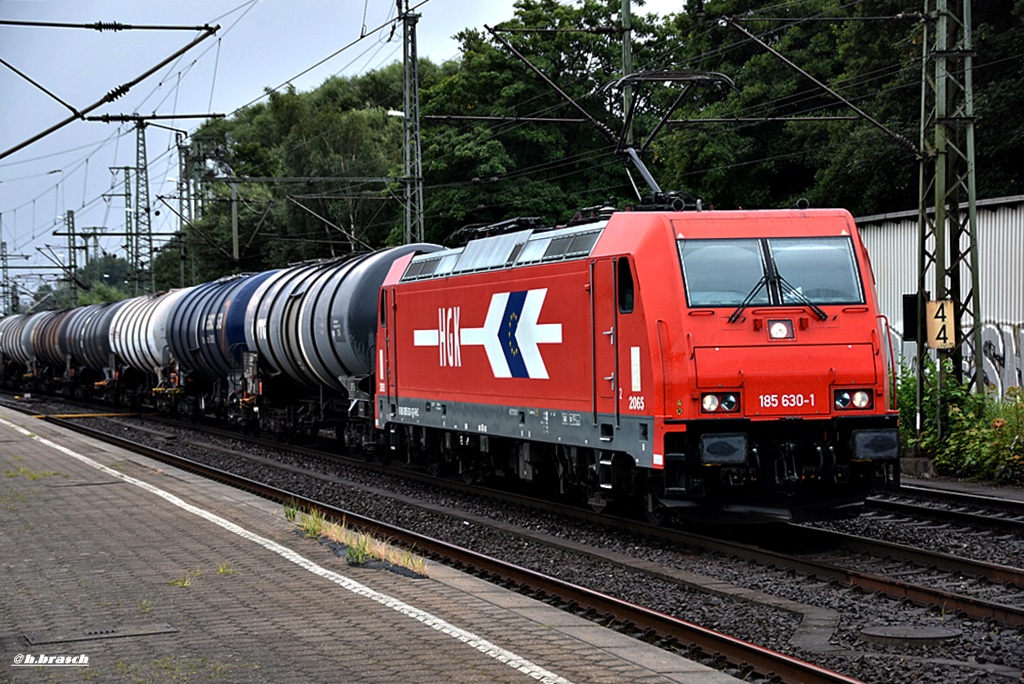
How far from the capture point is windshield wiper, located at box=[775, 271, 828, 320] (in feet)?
41.6

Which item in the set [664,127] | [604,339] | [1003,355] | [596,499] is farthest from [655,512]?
[664,127]

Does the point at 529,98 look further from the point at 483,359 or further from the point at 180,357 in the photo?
the point at 483,359

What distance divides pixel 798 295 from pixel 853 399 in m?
1.14

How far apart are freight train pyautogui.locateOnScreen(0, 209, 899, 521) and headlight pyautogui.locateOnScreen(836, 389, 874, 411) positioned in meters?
0.01

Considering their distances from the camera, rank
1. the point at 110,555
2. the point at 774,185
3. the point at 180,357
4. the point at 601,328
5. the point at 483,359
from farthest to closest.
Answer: the point at 774,185, the point at 180,357, the point at 483,359, the point at 601,328, the point at 110,555

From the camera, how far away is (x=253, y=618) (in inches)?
352

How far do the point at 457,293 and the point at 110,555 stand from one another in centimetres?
687

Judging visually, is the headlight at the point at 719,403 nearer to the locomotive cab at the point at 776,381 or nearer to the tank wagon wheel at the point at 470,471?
the locomotive cab at the point at 776,381

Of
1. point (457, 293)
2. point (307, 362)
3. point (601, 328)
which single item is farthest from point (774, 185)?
point (601, 328)

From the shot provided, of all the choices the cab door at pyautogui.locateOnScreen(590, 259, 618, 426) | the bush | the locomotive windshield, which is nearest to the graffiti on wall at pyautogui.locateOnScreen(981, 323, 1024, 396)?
the bush

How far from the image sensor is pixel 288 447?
2677cm

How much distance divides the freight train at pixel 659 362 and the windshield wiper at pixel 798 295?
0.06 feet

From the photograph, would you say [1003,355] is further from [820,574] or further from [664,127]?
[664,127]

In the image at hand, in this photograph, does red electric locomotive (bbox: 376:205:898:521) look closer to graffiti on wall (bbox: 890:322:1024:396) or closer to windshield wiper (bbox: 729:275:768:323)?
windshield wiper (bbox: 729:275:768:323)
